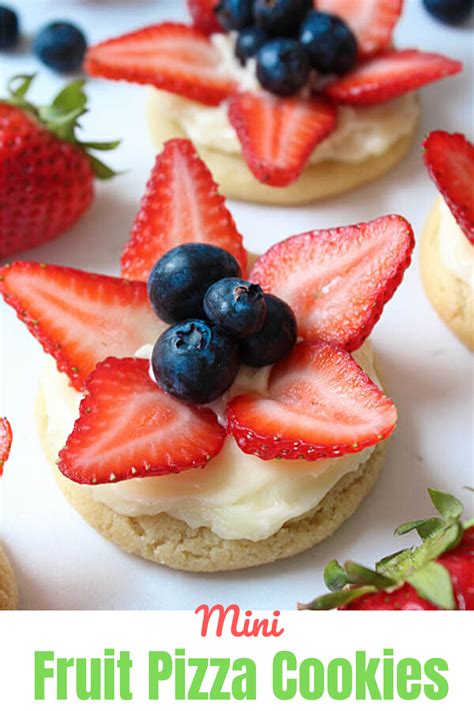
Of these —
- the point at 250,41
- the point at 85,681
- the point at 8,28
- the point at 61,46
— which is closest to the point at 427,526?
the point at 85,681

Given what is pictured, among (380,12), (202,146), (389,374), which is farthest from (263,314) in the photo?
(380,12)

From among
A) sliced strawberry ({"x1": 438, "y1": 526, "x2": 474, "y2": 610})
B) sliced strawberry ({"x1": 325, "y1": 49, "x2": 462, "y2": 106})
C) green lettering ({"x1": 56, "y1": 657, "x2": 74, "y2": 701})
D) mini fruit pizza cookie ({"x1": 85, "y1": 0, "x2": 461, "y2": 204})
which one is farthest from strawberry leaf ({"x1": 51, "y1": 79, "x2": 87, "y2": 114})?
sliced strawberry ({"x1": 438, "y1": 526, "x2": 474, "y2": 610})

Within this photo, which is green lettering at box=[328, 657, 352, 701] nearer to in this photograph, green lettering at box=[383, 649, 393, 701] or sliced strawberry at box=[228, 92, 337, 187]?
green lettering at box=[383, 649, 393, 701]

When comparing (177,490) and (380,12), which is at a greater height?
(380,12)

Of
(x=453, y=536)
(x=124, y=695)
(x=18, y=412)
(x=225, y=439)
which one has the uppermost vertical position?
(x=453, y=536)

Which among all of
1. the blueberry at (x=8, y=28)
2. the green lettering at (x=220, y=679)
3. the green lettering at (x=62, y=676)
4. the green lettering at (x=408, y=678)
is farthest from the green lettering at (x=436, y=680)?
the blueberry at (x=8, y=28)

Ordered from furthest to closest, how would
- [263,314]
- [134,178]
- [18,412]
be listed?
[134,178], [18,412], [263,314]

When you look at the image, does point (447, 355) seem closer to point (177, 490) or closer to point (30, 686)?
point (177, 490)
